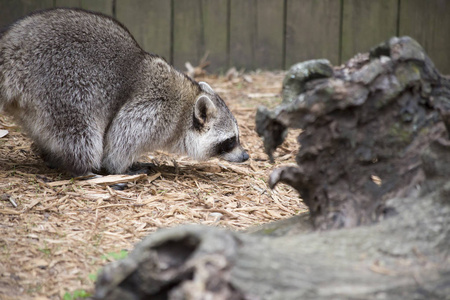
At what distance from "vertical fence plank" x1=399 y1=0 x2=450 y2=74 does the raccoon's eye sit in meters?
4.06

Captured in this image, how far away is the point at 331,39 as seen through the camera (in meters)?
8.23

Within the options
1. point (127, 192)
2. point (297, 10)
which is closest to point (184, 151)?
point (127, 192)

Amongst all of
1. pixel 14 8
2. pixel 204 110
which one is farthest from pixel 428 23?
pixel 14 8

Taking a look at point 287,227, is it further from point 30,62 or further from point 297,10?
point 297,10

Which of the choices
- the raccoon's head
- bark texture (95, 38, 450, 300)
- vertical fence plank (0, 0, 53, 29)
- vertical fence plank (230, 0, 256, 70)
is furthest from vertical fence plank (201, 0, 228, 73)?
bark texture (95, 38, 450, 300)

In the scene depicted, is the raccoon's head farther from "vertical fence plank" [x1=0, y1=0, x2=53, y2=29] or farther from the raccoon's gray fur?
"vertical fence plank" [x1=0, y1=0, x2=53, y2=29]

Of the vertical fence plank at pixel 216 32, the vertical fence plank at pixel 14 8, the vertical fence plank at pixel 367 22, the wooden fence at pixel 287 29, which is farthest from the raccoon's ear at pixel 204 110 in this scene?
the vertical fence plank at pixel 367 22

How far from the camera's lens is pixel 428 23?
820cm

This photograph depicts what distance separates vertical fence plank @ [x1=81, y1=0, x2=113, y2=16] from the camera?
7.39 metres

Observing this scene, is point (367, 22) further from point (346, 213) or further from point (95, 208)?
point (346, 213)

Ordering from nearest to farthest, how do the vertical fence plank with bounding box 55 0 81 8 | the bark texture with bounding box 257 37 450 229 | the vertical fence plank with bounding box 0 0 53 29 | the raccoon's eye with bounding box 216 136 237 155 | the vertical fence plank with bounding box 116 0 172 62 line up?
the bark texture with bounding box 257 37 450 229
the raccoon's eye with bounding box 216 136 237 155
the vertical fence plank with bounding box 0 0 53 29
the vertical fence plank with bounding box 55 0 81 8
the vertical fence plank with bounding box 116 0 172 62

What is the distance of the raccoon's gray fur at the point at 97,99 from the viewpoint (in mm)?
4699

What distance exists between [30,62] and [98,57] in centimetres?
62

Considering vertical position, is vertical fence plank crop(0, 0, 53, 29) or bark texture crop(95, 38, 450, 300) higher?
vertical fence plank crop(0, 0, 53, 29)
